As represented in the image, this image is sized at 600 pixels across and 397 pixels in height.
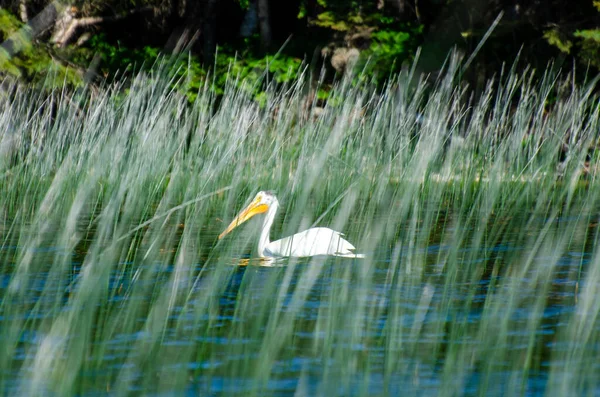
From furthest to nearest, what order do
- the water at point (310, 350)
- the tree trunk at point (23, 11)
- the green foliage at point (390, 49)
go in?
the tree trunk at point (23, 11)
the green foliage at point (390, 49)
the water at point (310, 350)

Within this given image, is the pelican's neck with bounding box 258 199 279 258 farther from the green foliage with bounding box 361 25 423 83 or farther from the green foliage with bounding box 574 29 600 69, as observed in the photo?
the green foliage with bounding box 361 25 423 83

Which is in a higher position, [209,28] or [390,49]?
[209,28]

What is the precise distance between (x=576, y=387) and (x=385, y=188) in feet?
6.55

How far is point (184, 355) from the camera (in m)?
2.39

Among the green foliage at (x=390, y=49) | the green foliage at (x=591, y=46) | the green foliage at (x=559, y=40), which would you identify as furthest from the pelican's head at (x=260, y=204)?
the green foliage at (x=390, y=49)

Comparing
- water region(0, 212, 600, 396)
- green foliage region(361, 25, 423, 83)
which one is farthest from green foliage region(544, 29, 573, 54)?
water region(0, 212, 600, 396)

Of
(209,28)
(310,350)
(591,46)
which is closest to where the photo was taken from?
(310,350)

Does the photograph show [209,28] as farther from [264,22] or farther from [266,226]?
[266,226]

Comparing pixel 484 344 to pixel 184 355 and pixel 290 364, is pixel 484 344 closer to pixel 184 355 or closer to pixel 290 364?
pixel 290 364

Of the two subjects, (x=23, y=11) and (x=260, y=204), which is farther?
(x=23, y=11)

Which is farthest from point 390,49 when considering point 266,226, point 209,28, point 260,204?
point 260,204

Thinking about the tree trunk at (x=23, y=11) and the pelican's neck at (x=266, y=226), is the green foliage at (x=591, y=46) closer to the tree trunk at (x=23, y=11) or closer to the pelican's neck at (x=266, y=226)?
the pelican's neck at (x=266, y=226)

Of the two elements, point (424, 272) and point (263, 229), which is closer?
point (424, 272)

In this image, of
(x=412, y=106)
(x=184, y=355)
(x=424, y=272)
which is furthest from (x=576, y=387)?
(x=412, y=106)
